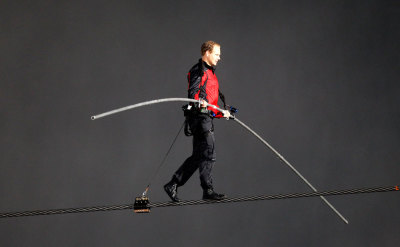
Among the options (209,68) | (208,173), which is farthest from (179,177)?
(209,68)

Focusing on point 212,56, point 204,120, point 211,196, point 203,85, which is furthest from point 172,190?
point 212,56

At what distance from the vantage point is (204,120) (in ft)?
12.8

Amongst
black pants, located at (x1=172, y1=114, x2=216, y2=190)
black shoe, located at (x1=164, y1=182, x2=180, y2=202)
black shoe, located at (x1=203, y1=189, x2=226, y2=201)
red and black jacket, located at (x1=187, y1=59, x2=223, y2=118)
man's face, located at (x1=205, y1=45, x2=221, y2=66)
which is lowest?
black shoe, located at (x1=203, y1=189, x2=226, y2=201)

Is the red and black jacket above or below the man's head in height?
below

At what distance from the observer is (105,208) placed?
Result: 12.3 feet

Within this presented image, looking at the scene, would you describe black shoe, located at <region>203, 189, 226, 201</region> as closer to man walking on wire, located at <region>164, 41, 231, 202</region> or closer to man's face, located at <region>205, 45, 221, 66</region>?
man walking on wire, located at <region>164, 41, 231, 202</region>

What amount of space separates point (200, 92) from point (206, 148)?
1.43 feet

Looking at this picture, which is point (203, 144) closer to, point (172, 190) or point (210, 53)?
point (172, 190)

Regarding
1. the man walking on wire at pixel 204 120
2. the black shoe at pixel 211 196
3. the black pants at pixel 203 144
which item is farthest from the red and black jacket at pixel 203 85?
the black shoe at pixel 211 196

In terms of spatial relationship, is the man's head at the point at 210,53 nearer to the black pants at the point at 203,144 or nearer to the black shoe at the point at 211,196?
the black pants at the point at 203,144

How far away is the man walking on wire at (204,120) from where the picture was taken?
389 centimetres

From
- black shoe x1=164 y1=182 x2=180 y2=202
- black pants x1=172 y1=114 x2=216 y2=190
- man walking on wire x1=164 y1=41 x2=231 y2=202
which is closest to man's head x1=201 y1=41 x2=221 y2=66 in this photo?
man walking on wire x1=164 y1=41 x2=231 y2=202

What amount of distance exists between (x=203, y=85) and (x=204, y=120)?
0.89 ft

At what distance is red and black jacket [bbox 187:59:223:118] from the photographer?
388cm
